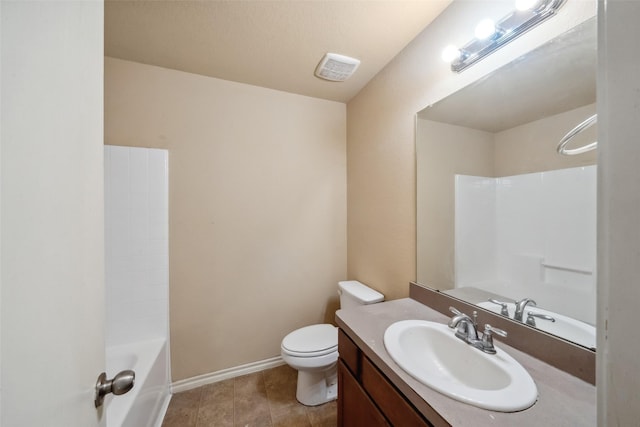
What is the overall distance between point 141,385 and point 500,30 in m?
2.37

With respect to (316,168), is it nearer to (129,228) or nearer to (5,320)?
(129,228)

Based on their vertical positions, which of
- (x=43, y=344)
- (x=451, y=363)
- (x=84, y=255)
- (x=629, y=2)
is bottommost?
(x=451, y=363)

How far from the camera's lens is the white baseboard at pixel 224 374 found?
5.40ft

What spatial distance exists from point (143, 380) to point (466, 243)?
1872 millimetres

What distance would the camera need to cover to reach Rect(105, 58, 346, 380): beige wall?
1631 millimetres

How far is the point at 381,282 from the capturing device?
1663mm

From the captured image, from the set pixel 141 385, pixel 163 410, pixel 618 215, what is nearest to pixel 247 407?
pixel 163 410

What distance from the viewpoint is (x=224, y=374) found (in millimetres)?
1749

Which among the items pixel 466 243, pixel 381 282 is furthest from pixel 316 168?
pixel 466 243

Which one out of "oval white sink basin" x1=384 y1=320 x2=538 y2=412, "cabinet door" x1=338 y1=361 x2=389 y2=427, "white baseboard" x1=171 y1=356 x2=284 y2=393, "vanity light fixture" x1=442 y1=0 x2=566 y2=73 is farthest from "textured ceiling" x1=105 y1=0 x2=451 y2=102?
"white baseboard" x1=171 y1=356 x2=284 y2=393

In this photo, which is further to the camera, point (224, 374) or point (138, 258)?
point (224, 374)

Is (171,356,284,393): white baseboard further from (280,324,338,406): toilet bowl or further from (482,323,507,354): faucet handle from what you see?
(482,323,507,354): faucet handle

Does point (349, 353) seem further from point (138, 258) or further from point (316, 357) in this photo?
point (138, 258)

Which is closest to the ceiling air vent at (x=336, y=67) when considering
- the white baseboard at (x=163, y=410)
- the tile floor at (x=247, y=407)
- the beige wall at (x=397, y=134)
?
the beige wall at (x=397, y=134)
